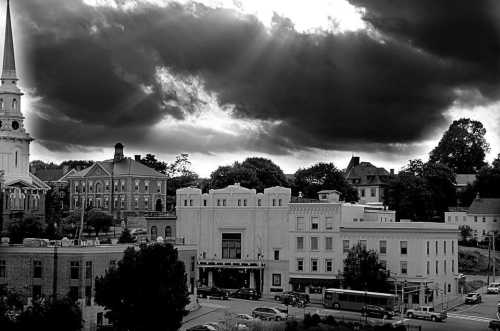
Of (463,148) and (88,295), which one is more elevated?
(463,148)

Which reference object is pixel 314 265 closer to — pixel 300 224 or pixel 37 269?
pixel 300 224

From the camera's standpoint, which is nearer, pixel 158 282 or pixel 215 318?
pixel 158 282

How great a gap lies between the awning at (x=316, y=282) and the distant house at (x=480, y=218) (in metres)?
43.4

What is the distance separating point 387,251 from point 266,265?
12.0m

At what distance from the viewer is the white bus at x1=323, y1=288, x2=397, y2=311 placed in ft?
235

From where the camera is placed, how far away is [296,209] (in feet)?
285

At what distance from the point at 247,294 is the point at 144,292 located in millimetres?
26452

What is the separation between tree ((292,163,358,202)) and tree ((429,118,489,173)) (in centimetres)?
3637

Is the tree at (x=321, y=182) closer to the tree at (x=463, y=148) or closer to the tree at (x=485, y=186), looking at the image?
the tree at (x=485, y=186)

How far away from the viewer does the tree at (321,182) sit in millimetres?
129500

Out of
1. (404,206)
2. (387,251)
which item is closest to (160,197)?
(404,206)

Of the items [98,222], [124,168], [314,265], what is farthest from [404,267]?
[124,168]

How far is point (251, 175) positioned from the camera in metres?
126

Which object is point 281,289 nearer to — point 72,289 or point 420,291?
point 420,291
